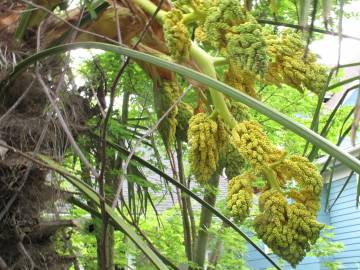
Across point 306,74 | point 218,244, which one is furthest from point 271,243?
point 218,244

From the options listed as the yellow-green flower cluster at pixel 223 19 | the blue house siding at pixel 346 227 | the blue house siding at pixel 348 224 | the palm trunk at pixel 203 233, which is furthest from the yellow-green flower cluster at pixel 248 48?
the blue house siding at pixel 348 224

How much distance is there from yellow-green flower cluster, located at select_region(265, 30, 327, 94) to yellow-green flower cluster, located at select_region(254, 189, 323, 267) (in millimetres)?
204

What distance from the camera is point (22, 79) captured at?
4.36 ft

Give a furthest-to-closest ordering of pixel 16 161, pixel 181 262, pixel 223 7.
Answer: pixel 181 262 → pixel 16 161 → pixel 223 7

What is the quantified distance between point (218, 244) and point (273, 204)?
342cm

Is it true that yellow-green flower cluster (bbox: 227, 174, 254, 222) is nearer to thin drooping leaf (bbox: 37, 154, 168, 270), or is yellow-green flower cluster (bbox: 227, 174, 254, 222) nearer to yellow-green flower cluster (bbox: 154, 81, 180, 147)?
thin drooping leaf (bbox: 37, 154, 168, 270)

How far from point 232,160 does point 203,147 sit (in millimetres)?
117

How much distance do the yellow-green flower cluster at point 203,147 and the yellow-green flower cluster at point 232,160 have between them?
64 millimetres

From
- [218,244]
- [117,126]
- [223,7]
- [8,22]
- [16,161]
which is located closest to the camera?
[223,7]

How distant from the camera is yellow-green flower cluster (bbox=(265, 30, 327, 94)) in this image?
92 cm

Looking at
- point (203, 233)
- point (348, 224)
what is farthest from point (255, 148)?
point (348, 224)

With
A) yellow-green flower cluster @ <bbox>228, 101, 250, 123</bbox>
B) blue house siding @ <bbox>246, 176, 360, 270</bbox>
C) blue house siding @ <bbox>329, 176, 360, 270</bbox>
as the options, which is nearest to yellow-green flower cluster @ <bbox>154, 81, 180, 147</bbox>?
yellow-green flower cluster @ <bbox>228, 101, 250, 123</bbox>

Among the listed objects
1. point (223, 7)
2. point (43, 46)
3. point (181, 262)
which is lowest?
point (181, 262)

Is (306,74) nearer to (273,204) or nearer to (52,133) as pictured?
(273,204)
